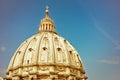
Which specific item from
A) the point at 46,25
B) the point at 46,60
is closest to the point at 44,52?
the point at 46,60

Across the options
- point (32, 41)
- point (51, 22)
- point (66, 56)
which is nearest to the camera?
point (66, 56)

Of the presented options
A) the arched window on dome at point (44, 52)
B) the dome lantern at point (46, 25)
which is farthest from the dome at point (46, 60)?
the dome lantern at point (46, 25)

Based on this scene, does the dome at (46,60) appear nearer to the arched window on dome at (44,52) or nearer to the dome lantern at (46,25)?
the arched window on dome at (44,52)

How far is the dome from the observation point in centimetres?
4650

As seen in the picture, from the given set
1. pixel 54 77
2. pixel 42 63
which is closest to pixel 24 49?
pixel 42 63

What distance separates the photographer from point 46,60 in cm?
4731

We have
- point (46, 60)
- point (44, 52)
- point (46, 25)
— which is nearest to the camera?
point (46, 60)

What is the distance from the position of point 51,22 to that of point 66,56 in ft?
33.2

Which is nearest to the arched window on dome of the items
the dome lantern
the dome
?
the dome

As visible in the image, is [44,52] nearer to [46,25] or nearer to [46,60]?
[46,60]

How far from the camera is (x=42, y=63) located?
46938 millimetres

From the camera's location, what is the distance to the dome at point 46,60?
46.5 m

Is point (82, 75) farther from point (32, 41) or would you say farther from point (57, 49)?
point (32, 41)

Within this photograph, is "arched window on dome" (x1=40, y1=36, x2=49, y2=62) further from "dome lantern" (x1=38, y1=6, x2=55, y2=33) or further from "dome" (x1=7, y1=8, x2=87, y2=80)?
"dome lantern" (x1=38, y1=6, x2=55, y2=33)
